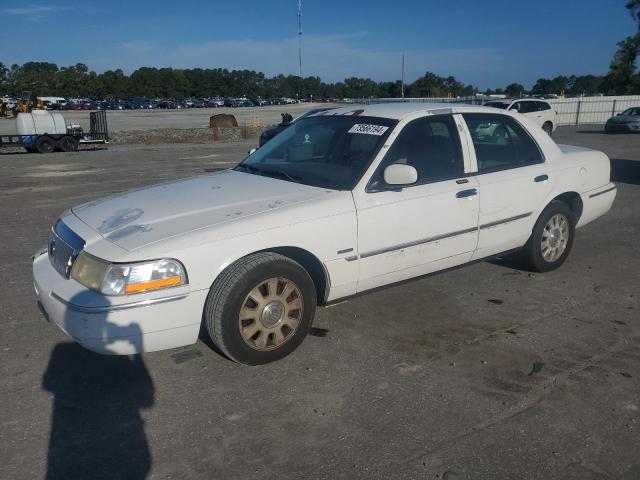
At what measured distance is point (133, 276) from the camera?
3.00 meters

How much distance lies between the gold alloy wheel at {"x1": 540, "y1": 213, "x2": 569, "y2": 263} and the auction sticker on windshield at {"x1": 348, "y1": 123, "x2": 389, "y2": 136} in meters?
2.00

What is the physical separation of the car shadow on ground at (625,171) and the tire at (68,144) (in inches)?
696

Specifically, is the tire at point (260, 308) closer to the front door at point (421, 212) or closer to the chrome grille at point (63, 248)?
the front door at point (421, 212)

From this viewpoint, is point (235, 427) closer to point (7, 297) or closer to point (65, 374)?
point (65, 374)

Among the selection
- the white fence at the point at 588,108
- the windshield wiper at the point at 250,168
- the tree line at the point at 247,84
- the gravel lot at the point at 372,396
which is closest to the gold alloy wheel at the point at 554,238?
the gravel lot at the point at 372,396

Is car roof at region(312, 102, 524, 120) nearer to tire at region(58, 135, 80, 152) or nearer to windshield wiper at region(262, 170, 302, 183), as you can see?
windshield wiper at region(262, 170, 302, 183)

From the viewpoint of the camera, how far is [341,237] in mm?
3641

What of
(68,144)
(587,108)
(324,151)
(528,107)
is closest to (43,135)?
(68,144)

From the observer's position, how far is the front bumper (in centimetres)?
298

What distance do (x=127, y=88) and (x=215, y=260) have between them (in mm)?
128599

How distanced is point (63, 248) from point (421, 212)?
2.48 meters

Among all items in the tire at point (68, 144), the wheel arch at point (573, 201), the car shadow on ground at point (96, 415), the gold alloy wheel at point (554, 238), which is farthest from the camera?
the tire at point (68, 144)

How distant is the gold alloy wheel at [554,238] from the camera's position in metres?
5.12

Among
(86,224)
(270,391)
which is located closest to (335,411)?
(270,391)
